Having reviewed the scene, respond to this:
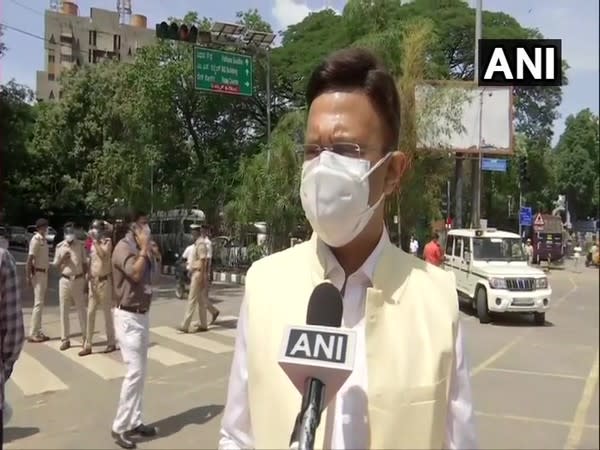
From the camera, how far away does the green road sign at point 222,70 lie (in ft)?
35.2

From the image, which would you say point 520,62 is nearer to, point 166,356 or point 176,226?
point 166,356

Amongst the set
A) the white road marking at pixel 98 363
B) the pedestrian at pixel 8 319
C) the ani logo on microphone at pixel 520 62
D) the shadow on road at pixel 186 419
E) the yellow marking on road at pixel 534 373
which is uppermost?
the ani logo on microphone at pixel 520 62

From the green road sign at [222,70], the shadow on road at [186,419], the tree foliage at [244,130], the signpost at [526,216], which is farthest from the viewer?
the signpost at [526,216]

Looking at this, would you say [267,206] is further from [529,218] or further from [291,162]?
[529,218]

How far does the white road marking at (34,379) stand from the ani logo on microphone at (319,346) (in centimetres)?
573

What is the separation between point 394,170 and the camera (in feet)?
4.87

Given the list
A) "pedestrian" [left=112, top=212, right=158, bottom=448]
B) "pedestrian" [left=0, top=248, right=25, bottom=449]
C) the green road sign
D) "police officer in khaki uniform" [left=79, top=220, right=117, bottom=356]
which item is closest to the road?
"pedestrian" [left=112, top=212, right=158, bottom=448]

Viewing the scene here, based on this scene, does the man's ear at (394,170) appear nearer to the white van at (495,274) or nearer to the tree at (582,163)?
the tree at (582,163)

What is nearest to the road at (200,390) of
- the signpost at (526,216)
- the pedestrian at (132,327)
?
the pedestrian at (132,327)

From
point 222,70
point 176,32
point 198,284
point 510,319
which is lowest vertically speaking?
point 510,319

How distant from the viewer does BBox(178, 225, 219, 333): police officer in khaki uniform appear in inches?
369

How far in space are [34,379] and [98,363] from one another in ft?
2.75

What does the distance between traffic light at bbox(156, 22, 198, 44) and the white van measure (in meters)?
4.72

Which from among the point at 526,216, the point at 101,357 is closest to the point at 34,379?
the point at 101,357
